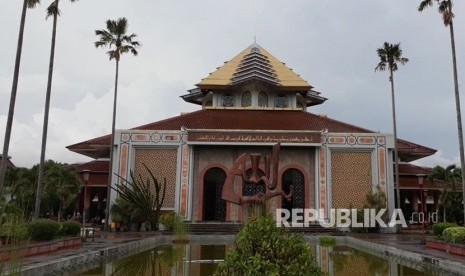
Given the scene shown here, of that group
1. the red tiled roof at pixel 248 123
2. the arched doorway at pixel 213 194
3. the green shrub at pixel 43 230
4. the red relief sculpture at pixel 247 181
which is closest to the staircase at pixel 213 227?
the arched doorway at pixel 213 194

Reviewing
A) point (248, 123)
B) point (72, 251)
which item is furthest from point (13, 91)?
point (248, 123)

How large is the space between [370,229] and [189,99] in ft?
65.3

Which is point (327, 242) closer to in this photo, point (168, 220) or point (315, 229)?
point (315, 229)

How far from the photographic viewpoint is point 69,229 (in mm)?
17219

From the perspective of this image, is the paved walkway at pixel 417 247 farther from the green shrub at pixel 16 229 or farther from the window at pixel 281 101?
the window at pixel 281 101

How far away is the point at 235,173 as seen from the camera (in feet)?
58.9

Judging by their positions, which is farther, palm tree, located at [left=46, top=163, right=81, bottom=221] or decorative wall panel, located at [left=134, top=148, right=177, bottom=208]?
palm tree, located at [left=46, top=163, right=81, bottom=221]

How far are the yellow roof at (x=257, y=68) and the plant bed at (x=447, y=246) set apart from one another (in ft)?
65.6

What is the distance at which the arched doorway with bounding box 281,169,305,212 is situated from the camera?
28.7 m

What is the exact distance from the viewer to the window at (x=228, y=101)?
3525 centimetres

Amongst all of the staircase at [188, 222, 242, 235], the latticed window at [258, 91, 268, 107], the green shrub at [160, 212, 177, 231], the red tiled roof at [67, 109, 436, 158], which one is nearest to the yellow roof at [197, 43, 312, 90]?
the latticed window at [258, 91, 268, 107]

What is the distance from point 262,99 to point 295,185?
8790 mm

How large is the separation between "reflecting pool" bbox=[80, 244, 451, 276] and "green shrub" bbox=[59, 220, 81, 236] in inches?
141

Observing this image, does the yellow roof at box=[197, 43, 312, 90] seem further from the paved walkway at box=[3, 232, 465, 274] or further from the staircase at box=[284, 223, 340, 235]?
the paved walkway at box=[3, 232, 465, 274]
